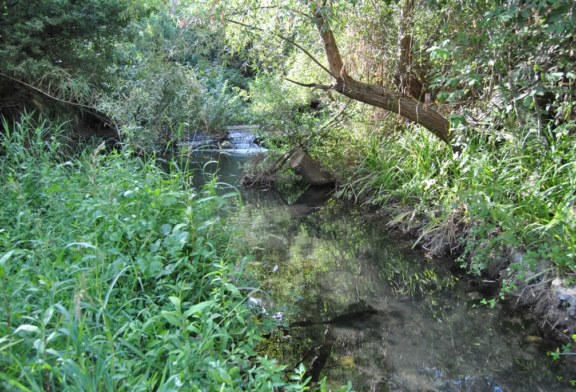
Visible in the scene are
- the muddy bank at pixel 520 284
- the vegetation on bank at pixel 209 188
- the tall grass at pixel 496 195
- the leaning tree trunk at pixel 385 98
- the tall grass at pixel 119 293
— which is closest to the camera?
the tall grass at pixel 119 293

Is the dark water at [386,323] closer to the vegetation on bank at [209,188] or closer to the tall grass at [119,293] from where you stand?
the vegetation on bank at [209,188]

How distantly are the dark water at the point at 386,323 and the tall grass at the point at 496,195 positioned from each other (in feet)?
1.47

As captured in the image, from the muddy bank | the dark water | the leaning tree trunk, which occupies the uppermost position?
the leaning tree trunk

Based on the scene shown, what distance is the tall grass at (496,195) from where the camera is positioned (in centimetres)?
362

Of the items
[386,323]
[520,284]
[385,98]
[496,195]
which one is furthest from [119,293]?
[385,98]

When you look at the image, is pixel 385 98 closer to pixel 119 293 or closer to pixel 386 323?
pixel 386 323

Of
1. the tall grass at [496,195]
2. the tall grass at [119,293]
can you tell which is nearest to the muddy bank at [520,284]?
the tall grass at [496,195]

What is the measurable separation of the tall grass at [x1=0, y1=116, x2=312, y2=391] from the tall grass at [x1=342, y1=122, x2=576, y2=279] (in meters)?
2.17

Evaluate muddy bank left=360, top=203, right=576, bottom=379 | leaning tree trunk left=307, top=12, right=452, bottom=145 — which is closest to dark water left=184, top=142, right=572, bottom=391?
muddy bank left=360, top=203, right=576, bottom=379

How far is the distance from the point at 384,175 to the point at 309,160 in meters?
1.82

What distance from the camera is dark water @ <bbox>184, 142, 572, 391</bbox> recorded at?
2.95 metres

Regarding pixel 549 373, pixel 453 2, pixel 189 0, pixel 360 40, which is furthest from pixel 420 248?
pixel 189 0

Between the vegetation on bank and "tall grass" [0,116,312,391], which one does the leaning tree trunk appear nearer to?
the vegetation on bank

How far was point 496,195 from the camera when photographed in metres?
4.22
